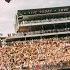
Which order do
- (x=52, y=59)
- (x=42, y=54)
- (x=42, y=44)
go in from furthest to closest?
(x=42, y=44)
(x=42, y=54)
(x=52, y=59)

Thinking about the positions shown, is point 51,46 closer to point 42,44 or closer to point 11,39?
point 42,44

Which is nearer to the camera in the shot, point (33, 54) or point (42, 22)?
point (33, 54)

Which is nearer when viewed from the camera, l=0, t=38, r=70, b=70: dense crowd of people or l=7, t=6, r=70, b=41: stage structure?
l=0, t=38, r=70, b=70: dense crowd of people

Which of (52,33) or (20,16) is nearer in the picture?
(52,33)

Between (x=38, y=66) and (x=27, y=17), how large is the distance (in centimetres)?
4253

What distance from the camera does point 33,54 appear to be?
229 feet

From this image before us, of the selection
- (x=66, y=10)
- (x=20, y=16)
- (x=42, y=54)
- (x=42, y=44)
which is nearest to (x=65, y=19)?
(x=66, y=10)

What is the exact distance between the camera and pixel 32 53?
232 ft

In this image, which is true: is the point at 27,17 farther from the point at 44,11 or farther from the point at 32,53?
the point at 32,53

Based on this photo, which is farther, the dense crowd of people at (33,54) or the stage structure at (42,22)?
the stage structure at (42,22)

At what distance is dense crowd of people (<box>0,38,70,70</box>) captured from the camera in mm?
61747

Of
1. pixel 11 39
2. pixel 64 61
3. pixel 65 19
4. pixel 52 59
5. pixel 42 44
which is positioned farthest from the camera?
pixel 65 19

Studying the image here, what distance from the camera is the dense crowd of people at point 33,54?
203ft

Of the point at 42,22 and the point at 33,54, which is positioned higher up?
the point at 42,22
